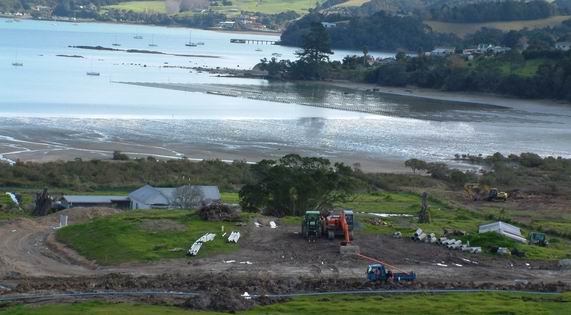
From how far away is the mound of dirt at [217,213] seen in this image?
27391mm

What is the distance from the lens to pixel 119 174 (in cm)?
4169

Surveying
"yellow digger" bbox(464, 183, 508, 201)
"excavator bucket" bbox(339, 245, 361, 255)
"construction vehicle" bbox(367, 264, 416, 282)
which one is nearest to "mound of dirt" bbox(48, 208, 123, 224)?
"excavator bucket" bbox(339, 245, 361, 255)

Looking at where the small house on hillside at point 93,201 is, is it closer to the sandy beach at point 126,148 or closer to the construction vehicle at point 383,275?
the sandy beach at point 126,148

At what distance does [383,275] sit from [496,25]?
129 meters

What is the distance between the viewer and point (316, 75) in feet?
349

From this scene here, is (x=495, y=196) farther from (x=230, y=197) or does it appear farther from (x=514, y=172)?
(x=230, y=197)

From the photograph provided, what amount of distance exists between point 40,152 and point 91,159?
3.45 meters

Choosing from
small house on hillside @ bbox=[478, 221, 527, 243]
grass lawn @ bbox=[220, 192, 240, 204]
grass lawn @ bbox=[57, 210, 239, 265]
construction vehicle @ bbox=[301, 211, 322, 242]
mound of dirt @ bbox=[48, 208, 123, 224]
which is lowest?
grass lawn @ bbox=[220, 192, 240, 204]

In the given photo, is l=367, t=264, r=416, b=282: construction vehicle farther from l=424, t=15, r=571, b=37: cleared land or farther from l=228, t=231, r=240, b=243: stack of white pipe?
l=424, t=15, r=571, b=37: cleared land

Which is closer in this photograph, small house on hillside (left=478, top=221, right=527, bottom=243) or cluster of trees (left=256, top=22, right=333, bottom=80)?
small house on hillside (left=478, top=221, right=527, bottom=243)

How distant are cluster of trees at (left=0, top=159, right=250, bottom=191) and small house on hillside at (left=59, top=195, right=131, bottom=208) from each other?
13.2 feet

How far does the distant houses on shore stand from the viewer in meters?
33.7

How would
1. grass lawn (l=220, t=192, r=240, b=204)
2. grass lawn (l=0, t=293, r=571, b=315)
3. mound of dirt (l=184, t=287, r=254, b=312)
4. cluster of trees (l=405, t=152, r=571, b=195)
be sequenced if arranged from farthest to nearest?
cluster of trees (l=405, t=152, r=571, b=195)
grass lawn (l=220, t=192, r=240, b=204)
mound of dirt (l=184, t=287, r=254, b=312)
grass lawn (l=0, t=293, r=571, b=315)

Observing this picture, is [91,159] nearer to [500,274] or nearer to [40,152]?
[40,152]
